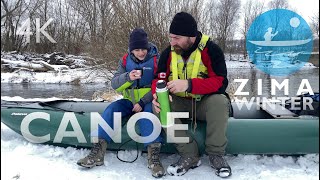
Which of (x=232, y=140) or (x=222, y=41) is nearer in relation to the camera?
(x=232, y=140)

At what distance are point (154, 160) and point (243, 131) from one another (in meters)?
0.64

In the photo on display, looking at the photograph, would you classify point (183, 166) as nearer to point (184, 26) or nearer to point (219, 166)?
point (219, 166)

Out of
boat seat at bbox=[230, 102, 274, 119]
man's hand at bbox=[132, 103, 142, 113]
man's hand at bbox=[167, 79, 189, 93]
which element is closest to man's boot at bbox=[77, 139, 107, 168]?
man's hand at bbox=[132, 103, 142, 113]

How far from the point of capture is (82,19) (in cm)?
972

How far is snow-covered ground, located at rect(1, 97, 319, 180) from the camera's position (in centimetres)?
198

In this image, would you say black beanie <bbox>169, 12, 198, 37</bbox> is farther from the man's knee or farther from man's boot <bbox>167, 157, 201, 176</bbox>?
man's boot <bbox>167, 157, 201, 176</bbox>

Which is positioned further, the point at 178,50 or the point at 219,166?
the point at 178,50

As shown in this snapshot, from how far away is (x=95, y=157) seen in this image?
2.11m

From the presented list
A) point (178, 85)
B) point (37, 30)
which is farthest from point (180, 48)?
point (37, 30)

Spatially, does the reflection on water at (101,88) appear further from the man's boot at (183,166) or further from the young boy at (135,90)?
the man's boot at (183,166)

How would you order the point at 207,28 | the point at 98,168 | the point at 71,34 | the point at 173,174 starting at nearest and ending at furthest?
the point at 173,174 → the point at 98,168 → the point at 207,28 → the point at 71,34

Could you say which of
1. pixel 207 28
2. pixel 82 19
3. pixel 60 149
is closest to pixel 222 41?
pixel 207 28

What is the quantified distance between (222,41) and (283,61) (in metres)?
1.88

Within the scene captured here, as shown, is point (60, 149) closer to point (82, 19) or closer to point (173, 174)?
point (173, 174)
